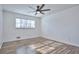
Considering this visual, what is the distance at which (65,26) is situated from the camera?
4.52 metres

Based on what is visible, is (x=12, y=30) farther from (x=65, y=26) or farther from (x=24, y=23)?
(x=65, y=26)

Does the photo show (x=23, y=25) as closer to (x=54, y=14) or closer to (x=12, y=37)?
(x=12, y=37)

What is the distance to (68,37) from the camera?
4312 millimetres

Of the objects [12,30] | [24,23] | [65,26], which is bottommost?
[12,30]

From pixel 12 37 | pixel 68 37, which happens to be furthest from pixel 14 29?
pixel 68 37

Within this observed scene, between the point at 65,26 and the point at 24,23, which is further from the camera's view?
the point at 24,23

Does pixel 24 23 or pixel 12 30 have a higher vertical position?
pixel 24 23

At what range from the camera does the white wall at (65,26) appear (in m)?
3.87

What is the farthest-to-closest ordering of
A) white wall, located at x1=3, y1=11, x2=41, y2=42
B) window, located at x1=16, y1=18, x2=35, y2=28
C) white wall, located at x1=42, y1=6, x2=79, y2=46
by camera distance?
window, located at x1=16, y1=18, x2=35, y2=28 < white wall, located at x1=3, y1=11, x2=41, y2=42 < white wall, located at x1=42, y1=6, x2=79, y2=46

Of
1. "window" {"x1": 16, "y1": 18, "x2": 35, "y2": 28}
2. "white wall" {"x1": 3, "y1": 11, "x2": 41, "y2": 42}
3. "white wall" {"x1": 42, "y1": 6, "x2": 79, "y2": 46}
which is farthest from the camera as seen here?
"window" {"x1": 16, "y1": 18, "x2": 35, "y2": 28}

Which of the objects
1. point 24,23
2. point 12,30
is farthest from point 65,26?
point 12,30

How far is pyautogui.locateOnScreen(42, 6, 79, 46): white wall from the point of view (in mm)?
3869

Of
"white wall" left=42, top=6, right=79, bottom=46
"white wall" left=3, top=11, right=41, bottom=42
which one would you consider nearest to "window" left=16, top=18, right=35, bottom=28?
"white wall" left=3, top=11, right=41, bottom=42

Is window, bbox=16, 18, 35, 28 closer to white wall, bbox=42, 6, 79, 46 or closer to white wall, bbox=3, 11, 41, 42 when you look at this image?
white wall, bbox=3, 11, 41, 42
